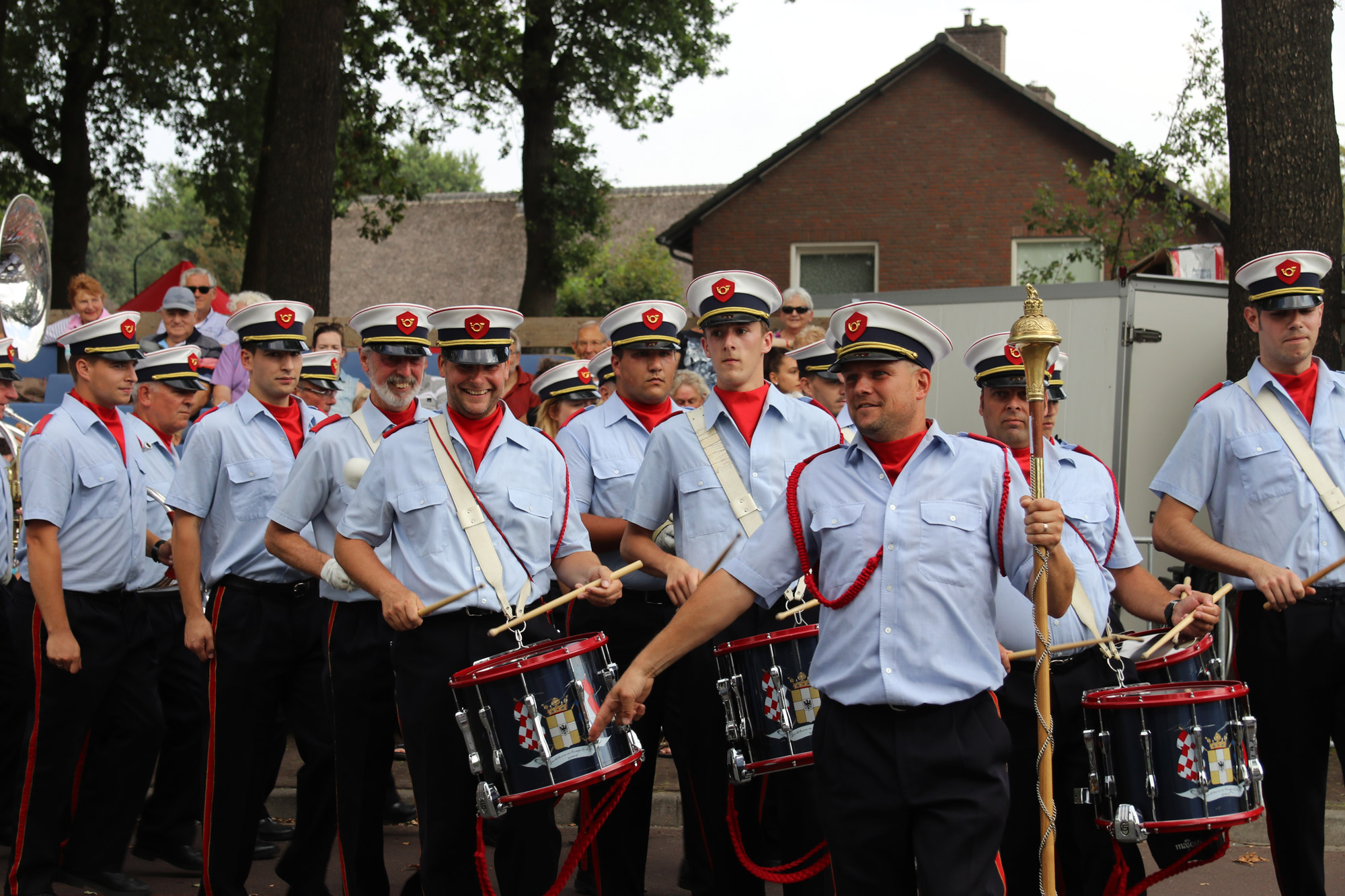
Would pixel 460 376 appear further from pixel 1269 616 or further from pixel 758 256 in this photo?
pixel 758 256

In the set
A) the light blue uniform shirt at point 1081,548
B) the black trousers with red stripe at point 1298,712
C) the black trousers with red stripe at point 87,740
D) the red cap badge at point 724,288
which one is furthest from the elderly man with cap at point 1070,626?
the black trousers with red stripe at point 87,740

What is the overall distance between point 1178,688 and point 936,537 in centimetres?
116

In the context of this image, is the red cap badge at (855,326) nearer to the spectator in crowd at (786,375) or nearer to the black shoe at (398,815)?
the spectator in crowd at (786,375)

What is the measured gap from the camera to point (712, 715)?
5.46m

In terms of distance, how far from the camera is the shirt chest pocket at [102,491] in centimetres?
644

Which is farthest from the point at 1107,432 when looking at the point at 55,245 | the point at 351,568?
the point at 55,245

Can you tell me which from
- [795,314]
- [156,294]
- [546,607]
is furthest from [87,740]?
[156,294]

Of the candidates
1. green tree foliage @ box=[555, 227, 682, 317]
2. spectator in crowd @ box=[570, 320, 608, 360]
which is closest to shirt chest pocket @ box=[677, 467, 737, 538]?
spectator in crowd @ box=[570, 320, 608, 360]

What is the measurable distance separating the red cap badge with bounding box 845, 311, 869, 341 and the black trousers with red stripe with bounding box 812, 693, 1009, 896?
3.54 feet

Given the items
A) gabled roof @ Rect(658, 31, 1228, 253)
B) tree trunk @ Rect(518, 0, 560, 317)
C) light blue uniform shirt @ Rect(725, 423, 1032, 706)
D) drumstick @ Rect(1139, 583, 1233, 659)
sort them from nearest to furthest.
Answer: light blue uniform shirt @ Rect(725, 423, 1032, 706) → drumstick @ Rect(1139, 583, 1233, 659) → tree trunk @ Rect(518, 0, 560, 317) → gabled roof @ Rect(658, 31, 1228, 253)

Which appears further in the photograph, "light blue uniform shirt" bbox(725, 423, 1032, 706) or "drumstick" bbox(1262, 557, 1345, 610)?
"drumstick" bbox(1262, 557, 1345, 610)

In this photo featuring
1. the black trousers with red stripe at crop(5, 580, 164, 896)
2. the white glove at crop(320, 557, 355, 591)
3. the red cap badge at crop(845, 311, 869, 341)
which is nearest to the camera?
the red cap badge at crop(845, 311, 869, 341)

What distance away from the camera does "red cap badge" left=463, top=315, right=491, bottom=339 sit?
5.05 meters

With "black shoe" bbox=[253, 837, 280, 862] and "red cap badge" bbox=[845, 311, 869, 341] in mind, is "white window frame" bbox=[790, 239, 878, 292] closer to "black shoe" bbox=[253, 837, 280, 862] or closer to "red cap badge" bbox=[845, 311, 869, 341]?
"black shoe" bbox=[253, 837, 280, 862]
